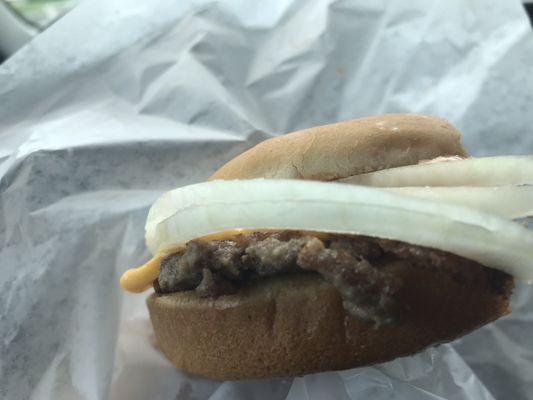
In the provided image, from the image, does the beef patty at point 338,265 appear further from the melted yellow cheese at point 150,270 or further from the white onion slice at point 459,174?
the white onion slice at point 459,174

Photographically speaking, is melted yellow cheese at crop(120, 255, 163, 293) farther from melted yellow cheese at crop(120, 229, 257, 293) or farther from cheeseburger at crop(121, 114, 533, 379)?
cheeseburger at crop(121, 114, 533, 379)

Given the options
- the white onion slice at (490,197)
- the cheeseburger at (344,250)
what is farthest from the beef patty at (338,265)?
the white onion slice at (490,197)

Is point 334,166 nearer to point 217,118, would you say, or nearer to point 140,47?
point 217,118

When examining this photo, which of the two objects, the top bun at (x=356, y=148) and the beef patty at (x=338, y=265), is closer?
the beef patty at (x=338, y=265)

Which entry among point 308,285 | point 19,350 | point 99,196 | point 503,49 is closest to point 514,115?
point 503,49

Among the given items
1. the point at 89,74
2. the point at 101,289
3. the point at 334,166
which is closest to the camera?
the point at 334,166

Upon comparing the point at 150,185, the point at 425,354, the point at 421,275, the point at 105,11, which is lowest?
the point at 425,354
